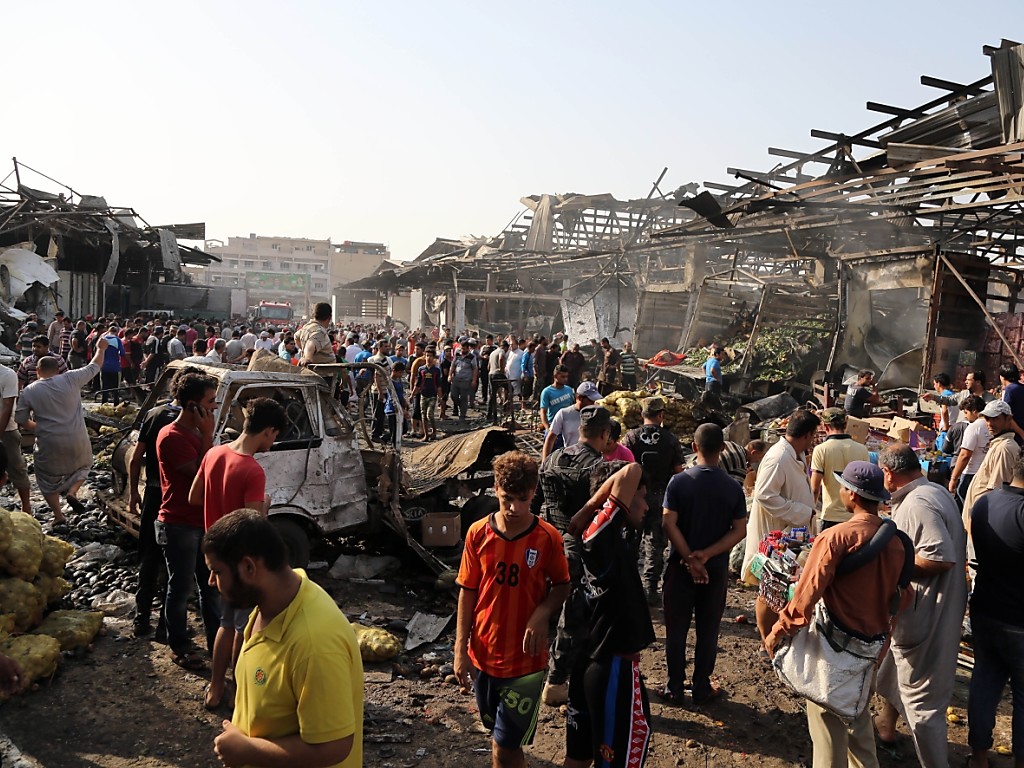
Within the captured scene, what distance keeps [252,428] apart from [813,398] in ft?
41.6

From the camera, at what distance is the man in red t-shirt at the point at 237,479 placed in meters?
4.02

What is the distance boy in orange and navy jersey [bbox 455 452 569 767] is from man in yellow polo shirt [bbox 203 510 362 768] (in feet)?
3.48

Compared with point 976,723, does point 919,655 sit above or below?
above

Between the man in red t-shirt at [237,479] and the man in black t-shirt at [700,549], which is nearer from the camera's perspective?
the man in red t-shirt at [237,479]

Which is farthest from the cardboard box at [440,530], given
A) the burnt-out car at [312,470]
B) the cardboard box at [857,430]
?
the cardboard box at [857,430]

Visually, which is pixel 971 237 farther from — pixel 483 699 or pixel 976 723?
pixel 483 699

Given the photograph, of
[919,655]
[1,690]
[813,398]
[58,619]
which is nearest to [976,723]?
[919,655]

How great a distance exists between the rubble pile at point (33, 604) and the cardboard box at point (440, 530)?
2578mm

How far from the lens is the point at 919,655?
12.4 feet

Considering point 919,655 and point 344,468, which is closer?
point 919,655

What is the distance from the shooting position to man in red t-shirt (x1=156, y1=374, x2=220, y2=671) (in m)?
4.61

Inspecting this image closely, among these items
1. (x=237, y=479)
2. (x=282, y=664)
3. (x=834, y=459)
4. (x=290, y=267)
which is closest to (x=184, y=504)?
(x=237, y=479)

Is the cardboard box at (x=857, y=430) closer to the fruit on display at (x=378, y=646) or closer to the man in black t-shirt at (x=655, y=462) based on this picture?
the man in black t-shirt at (x=655, y=462)

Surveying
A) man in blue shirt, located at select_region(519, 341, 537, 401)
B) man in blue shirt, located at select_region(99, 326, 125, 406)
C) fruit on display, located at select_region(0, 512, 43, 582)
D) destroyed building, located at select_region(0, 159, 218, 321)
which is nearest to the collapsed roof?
destroyed building, located at select_region(0, 159, 218, 321)
